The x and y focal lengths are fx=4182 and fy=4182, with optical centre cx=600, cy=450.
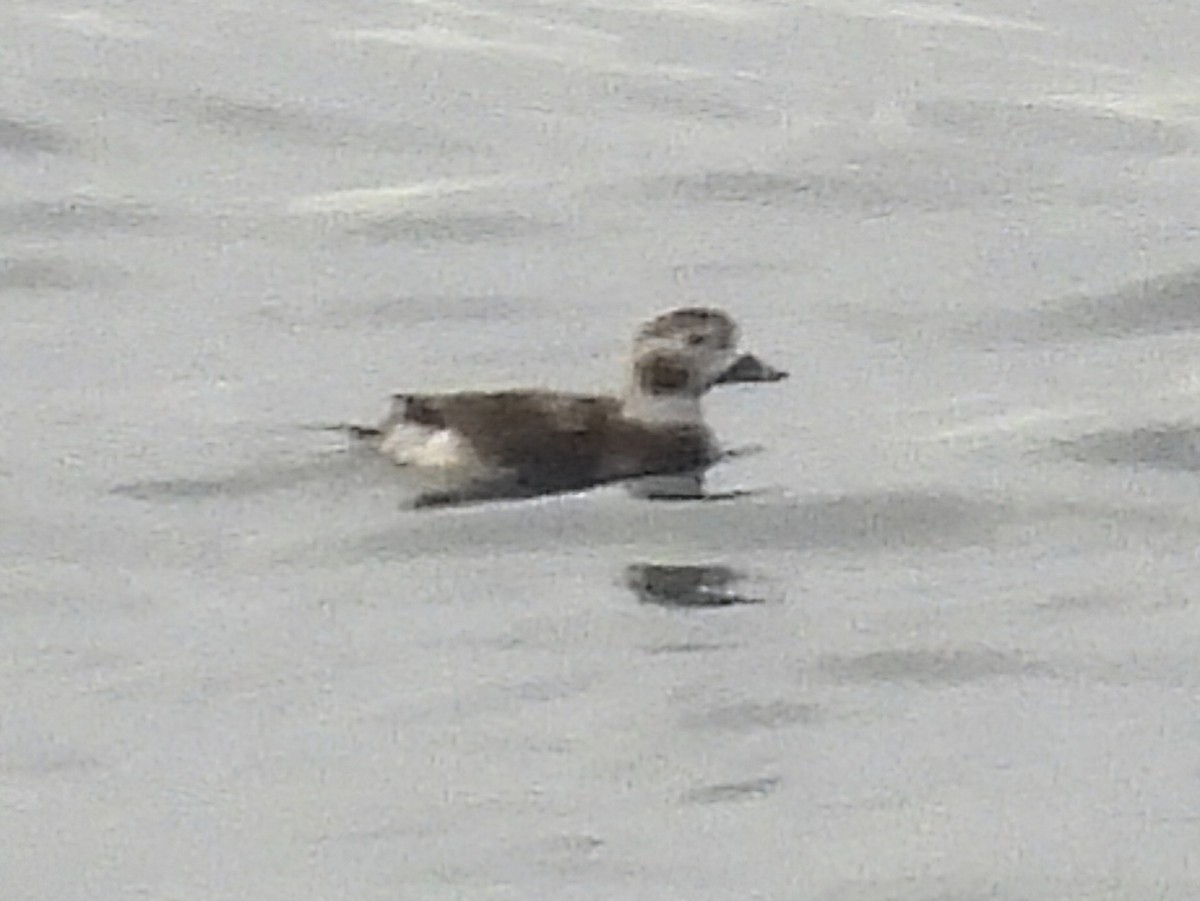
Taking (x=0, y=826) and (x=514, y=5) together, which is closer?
(x=0, y=826)

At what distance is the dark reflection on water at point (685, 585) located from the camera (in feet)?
28.0

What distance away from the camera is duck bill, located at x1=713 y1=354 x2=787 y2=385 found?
969 centimetres

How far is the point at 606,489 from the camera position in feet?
30.6

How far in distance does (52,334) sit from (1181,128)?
3959 millimetres

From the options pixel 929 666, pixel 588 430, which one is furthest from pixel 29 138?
pixel 929 666

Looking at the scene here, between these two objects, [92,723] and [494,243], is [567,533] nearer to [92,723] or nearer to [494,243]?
[92,723]

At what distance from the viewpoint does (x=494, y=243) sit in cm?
1138

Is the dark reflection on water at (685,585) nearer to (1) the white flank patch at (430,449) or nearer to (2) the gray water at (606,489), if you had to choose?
(2) the gray water at (606,489)

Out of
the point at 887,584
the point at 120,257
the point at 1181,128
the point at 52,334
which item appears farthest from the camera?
the point at 1181,128

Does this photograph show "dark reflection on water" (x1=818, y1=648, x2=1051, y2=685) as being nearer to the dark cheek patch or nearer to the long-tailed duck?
the long-tailed duck

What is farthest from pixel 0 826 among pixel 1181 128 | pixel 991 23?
pixel 991 23

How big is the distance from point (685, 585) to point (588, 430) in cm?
79

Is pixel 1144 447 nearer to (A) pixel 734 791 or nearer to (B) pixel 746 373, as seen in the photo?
(B) pixel 746 373

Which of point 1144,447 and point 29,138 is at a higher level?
point 29,138
